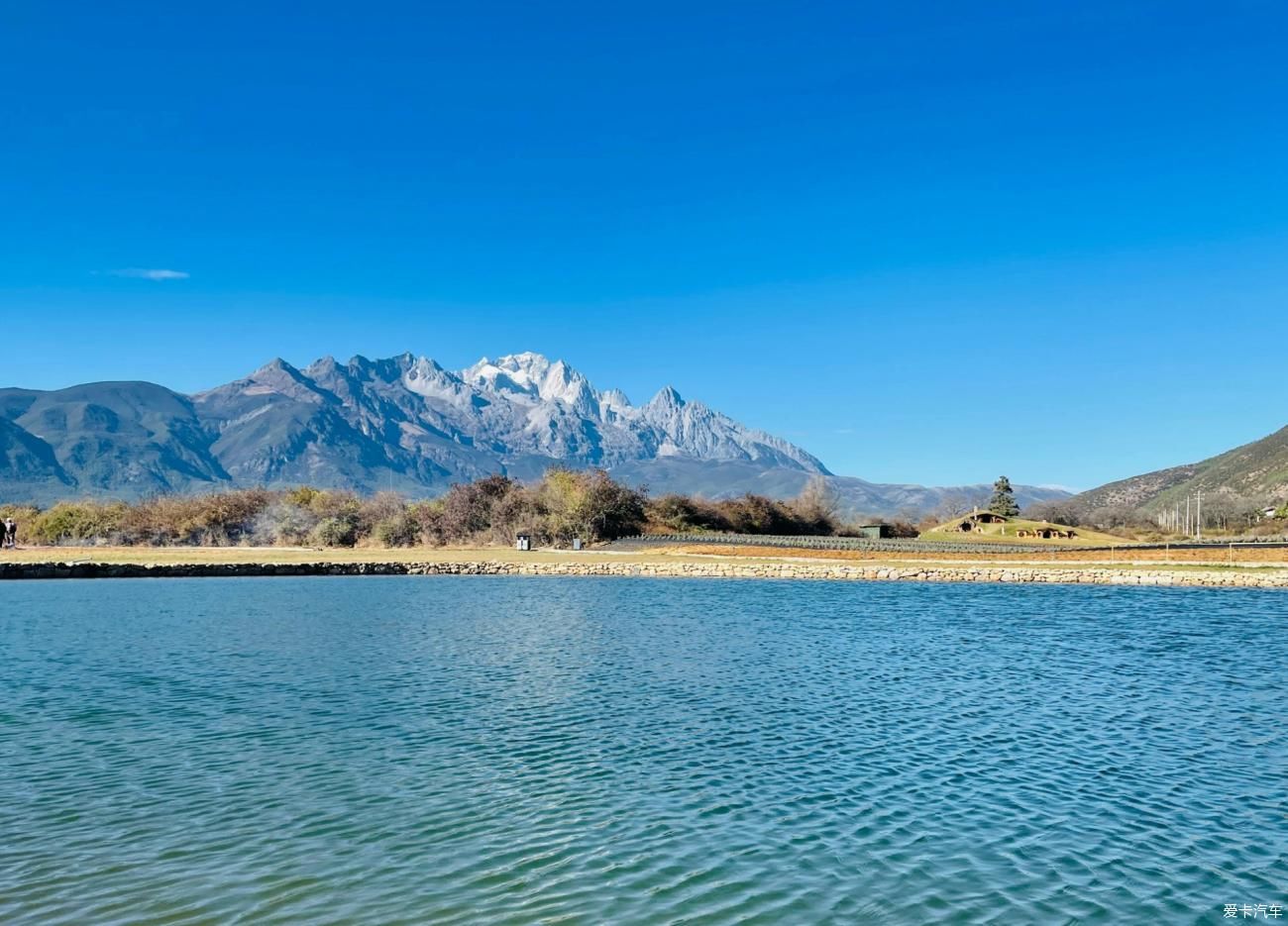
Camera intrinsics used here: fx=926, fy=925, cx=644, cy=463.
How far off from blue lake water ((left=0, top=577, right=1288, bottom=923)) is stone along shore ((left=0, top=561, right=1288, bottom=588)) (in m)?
30.5

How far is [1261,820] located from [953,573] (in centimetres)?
5423

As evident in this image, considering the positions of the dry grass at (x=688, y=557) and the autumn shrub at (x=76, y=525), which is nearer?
the dry grass at (x=688, y=557)

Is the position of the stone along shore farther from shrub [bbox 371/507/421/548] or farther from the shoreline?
shrub [bbox 371/507/421/548]

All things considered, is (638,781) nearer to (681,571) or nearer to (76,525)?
(681,571)

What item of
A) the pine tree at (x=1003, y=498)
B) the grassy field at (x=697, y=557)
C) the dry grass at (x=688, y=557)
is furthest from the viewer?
the pine tree at (x=1003, y=498)

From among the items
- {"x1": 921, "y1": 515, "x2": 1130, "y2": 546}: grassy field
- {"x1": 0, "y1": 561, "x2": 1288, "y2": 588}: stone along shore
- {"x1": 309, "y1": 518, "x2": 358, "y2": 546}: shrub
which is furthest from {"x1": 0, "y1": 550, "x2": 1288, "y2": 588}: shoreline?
{"x1": 921, "y1": 515, "x2": 1130, "y2": 546}: grassy field

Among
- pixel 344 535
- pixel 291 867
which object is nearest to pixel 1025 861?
pixel 291 867

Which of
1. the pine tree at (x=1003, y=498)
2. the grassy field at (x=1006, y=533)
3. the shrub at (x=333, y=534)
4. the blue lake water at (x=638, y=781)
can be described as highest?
the pine tree at (x=1003, y=498)

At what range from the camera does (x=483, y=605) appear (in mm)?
41844

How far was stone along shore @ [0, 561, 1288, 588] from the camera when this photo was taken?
56.1 metres

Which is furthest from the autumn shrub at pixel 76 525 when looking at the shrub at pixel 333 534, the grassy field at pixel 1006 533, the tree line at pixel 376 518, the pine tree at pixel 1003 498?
the pine tree at pixel 1003 498

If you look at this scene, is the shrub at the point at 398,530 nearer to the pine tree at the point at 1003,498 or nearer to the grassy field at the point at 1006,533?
the grassy field at the point at 1006,533

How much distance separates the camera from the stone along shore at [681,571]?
5609 centimetres

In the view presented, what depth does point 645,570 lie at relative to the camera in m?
68.5
